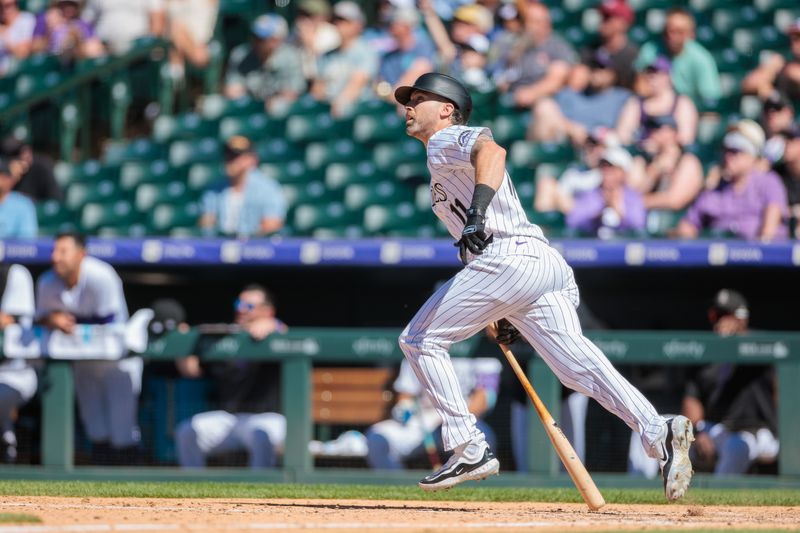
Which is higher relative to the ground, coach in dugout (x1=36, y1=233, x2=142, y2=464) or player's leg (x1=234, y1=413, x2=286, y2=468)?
coach in dugout (x1=36, y1=233, x2=142, y2=464)

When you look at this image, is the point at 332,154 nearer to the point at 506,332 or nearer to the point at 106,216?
the point at 106,216

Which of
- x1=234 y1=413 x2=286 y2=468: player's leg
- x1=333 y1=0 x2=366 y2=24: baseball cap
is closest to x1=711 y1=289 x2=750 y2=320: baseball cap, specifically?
x1=234 y1=413 x2=286 y2=468: player's leg

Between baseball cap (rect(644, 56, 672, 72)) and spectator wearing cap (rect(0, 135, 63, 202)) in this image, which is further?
spectator wearing cap (rect(0, 135, 63, 202))

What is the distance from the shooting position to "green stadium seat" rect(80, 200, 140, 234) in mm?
10266

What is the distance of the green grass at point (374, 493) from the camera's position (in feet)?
19.7

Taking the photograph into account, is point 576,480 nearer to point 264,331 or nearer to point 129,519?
point 129,519

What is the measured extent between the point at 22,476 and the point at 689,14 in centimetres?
610

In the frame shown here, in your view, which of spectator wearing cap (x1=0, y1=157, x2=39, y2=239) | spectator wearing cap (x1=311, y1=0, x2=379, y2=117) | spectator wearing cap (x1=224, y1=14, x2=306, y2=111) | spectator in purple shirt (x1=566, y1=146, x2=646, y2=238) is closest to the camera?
spectator in purple shirt (x1=566, y1=146, x2=646, y2=238)

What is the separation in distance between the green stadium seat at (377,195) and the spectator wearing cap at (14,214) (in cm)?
217

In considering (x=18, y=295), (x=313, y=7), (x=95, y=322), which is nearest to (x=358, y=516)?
(x=95, y=322)

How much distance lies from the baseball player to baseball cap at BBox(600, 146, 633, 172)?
3465 mm

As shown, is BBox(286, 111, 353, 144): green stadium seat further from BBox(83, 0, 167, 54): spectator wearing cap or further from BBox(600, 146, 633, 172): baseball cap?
BBox(600, 146, 633, 172): baseball cap

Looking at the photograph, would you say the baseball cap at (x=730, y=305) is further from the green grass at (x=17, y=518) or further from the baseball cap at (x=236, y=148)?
the green grass at (x=17, y=518)

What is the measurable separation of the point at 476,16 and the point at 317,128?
1481 mm
